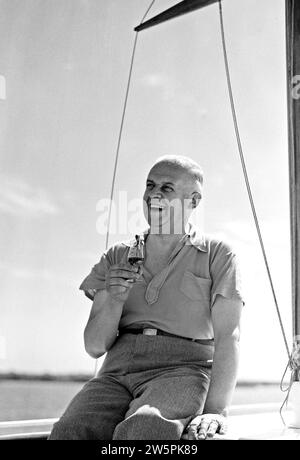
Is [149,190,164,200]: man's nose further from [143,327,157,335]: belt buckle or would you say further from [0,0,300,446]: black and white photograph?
[143,327,157,335]: belt buckle

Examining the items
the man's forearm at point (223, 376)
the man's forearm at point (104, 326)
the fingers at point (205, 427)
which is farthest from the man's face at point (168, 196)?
the fingers at point (205, 427)

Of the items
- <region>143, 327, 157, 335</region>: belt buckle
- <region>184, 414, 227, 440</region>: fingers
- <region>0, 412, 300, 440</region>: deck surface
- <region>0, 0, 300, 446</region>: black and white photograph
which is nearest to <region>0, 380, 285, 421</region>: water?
<region>0, 0, 300, 446</region>: black and white photograph

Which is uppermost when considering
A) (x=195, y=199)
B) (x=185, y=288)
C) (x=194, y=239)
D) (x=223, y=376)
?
(x=195, y=199)

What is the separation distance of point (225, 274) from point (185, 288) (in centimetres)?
10

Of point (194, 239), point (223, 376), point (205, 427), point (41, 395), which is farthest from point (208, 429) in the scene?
point (41, 395)

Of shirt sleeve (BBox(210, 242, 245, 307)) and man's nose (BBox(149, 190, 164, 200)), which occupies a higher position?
man's nose (BBox(149, 190, 164, 200))

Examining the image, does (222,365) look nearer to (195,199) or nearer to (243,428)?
(243,428)

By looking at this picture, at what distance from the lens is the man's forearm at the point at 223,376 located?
4.05ft

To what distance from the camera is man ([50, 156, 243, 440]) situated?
3.93ft

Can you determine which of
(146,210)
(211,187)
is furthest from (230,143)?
(146,210)

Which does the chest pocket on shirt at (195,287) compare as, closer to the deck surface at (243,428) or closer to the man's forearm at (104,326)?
the man's forearm at (104,326)

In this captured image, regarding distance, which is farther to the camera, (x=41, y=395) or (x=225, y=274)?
(x=41, y=395)

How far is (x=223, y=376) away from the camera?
1.25 m
